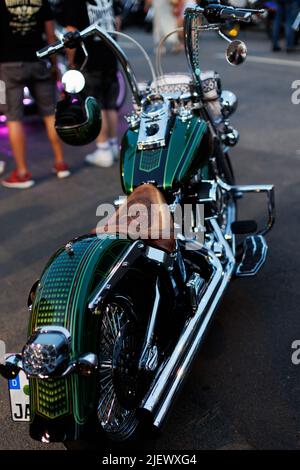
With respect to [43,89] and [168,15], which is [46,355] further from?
[168,15]

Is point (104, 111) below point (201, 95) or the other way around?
below

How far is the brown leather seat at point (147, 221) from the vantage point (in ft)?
8.61

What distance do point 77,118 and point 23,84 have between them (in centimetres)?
234

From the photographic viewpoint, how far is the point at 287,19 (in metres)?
10.5

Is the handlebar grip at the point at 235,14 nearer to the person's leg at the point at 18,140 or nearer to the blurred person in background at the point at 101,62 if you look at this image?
the blurred person in background at the point at 101,62

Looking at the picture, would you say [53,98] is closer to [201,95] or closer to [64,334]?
[201,95]

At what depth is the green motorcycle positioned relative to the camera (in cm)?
204

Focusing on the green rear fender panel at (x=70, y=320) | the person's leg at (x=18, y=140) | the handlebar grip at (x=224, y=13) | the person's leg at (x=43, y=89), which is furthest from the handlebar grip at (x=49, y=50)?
the person's leg at (x=18, y=140)

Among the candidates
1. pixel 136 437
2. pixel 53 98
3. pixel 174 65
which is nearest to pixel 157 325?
pixel 136 437

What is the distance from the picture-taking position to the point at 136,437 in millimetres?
2387

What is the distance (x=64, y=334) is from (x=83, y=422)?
308 millimetres

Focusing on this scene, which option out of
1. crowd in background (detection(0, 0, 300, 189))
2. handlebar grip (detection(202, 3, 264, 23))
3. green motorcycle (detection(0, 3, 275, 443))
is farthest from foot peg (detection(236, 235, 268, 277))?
crowd in background (detection(0, 0, 300, 189))

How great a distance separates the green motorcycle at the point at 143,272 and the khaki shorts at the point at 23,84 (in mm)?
1787

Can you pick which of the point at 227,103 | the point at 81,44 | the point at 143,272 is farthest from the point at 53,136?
the point at 143,272
